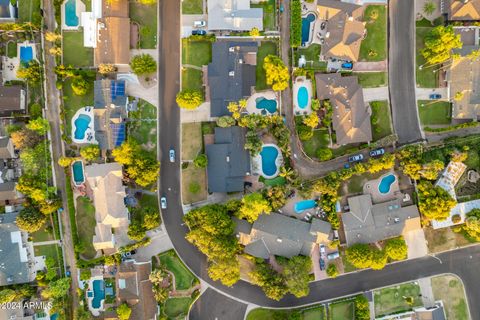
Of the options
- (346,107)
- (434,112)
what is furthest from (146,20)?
(434,112)

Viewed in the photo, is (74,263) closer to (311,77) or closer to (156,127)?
(156,127)

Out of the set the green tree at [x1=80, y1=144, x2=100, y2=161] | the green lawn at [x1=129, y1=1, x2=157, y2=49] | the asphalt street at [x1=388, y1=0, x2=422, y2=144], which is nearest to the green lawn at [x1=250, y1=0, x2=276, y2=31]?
the green lawn at [x1=129, y1=1, x2=157, y2=49]

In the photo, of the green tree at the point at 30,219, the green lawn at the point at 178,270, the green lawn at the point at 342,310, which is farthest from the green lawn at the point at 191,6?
the green lawn at the point at 342,310

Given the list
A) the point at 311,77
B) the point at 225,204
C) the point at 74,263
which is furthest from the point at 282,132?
the point at 74,263

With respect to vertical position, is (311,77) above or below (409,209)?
above

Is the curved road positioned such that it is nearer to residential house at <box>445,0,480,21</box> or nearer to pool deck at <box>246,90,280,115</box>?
pool deck at <box>246,90,280,115</box>

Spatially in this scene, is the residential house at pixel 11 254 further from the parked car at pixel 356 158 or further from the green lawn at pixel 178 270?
the parked car at pixel 356 158

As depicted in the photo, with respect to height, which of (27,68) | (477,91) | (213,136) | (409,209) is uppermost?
(27,68)
